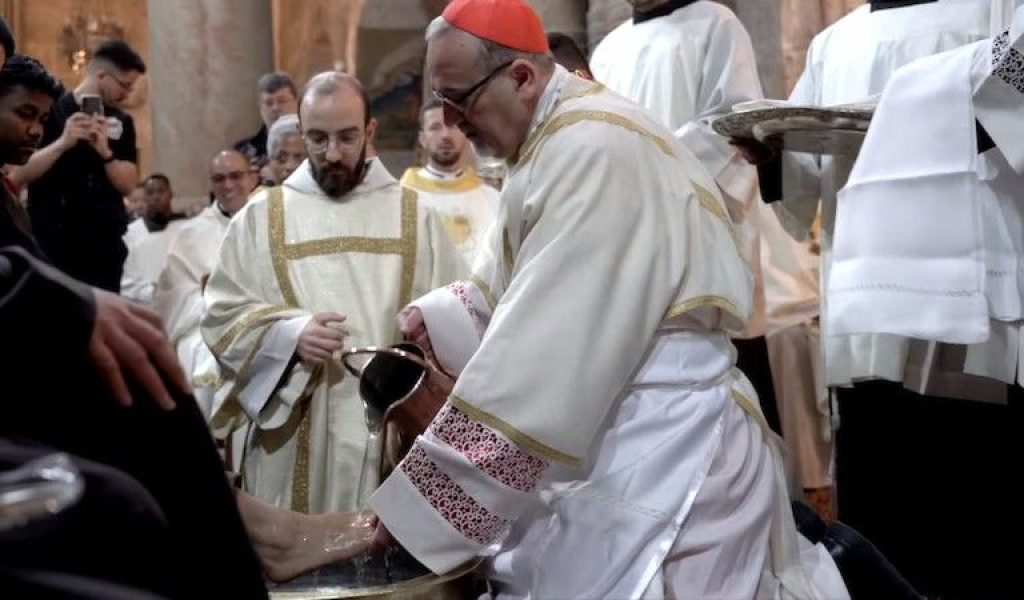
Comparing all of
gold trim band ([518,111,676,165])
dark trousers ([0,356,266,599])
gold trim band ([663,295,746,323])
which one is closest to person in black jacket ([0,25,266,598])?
dark trousers ([0,356,266,599])

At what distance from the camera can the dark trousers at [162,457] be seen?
1772mm

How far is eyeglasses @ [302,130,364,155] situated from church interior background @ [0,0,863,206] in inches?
138

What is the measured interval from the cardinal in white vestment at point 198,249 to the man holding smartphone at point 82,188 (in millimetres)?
1031

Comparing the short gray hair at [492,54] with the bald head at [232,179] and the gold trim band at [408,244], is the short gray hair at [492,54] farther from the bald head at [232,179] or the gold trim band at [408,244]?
the bald head at [232,179]

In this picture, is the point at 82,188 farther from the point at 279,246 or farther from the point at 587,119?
the point at 587,119

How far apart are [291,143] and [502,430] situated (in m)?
4.17

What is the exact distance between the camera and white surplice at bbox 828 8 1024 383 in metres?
4.01

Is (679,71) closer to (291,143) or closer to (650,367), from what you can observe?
(291,143)

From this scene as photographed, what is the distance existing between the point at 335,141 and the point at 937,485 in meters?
2.26

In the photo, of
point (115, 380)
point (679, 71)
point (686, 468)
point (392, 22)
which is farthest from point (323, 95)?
point (392, 22)

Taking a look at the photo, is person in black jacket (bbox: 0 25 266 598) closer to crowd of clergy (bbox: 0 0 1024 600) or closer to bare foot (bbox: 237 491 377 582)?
crowd of clergy (bbox: 0 0 1024 600)

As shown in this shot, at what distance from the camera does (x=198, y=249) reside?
8375 millimetres

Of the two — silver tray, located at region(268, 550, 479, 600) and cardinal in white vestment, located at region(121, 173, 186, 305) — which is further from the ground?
silver tray, located at region(268, 550, 479, 600)

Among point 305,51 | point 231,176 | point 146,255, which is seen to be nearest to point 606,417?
point 231,176
